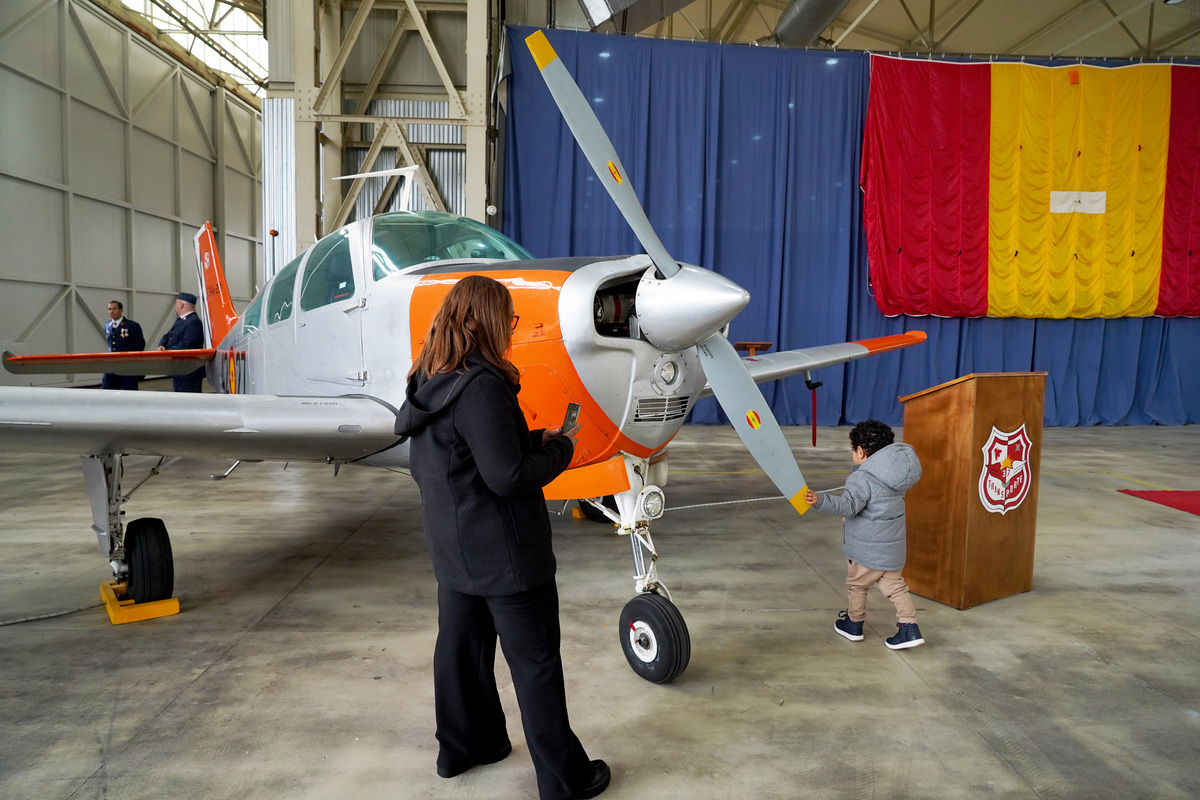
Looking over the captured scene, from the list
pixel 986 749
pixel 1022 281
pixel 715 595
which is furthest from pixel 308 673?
pixel 1022 281

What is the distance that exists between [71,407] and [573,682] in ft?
7.70

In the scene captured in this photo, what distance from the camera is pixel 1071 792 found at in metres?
2.28

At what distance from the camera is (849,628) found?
3.49m

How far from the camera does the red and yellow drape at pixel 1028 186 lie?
1172 cm

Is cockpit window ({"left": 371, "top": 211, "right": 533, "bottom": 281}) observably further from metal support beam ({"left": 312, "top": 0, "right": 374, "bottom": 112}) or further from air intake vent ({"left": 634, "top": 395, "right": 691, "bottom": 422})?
metal support beam ({"left": 312, "top": 0, "right": 374, "bottom": 112})

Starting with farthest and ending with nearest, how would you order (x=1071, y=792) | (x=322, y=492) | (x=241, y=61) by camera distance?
(x=241, y=61) → (x=322, y=492) → (x=1071, y=792)

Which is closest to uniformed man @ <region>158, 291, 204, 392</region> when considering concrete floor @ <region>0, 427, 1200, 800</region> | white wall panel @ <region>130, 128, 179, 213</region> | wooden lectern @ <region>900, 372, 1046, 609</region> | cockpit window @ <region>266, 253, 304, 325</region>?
concrete floor @ <region>0, 427, 1200, 800</region>

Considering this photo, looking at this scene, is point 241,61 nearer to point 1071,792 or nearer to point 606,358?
point 606,358

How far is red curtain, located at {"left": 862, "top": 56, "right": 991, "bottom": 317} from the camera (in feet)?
38.3

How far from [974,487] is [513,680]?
8.93ft

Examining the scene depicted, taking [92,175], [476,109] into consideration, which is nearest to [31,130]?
[92,175]

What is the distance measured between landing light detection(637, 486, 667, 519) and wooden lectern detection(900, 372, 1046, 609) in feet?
5.19

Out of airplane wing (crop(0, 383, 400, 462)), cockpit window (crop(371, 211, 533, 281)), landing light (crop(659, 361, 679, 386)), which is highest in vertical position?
cockpit window (crop(371, 211, 533, 281))

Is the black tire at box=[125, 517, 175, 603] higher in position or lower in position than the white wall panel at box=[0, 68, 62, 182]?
lower
